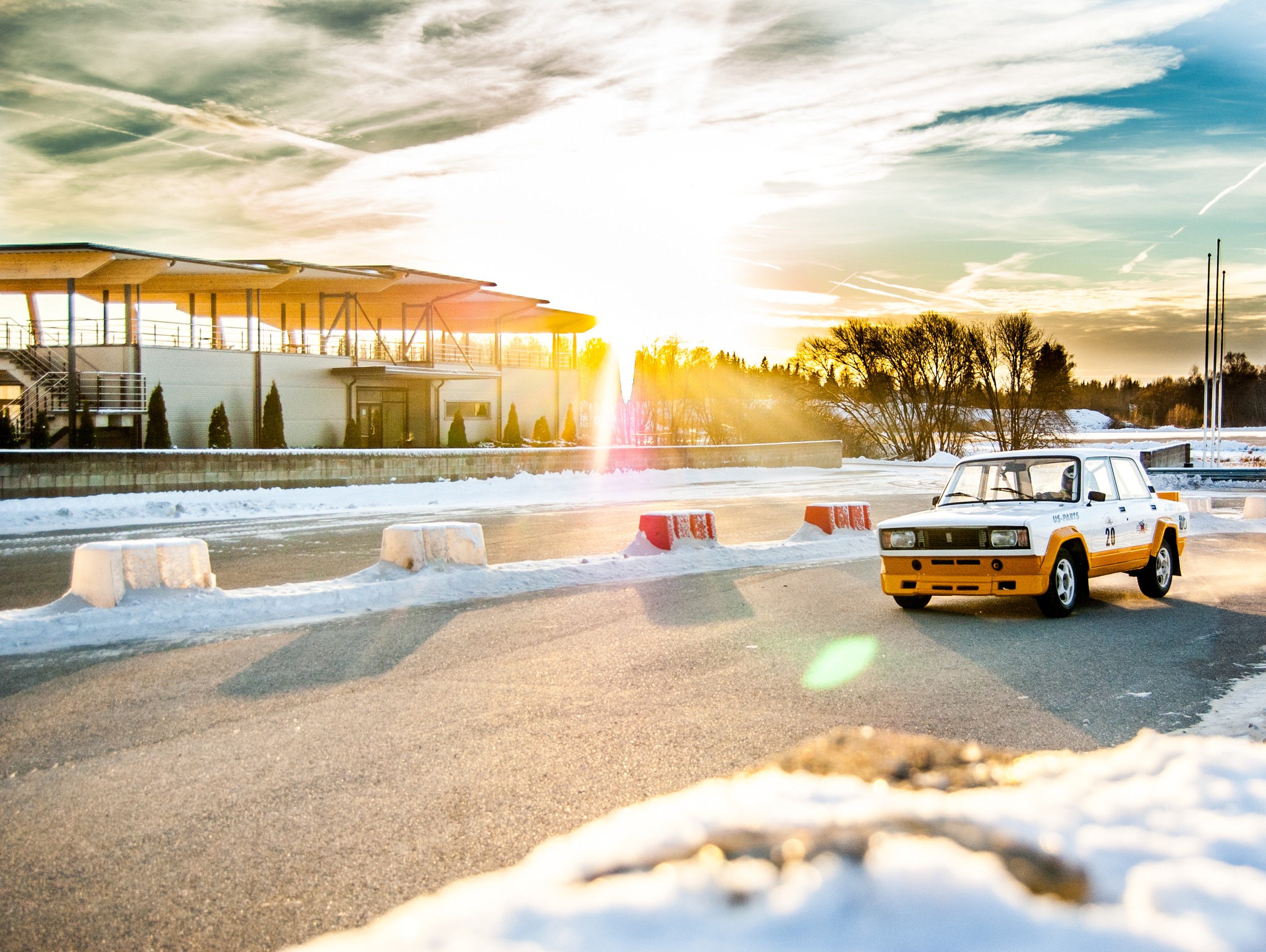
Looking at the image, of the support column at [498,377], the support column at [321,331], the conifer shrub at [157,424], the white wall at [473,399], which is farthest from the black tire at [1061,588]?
the support column at [498,377]

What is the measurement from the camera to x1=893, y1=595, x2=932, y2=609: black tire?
396 inches

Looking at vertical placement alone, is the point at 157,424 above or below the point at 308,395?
below

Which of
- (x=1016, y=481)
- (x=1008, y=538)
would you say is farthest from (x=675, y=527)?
(x=1008, y=538)

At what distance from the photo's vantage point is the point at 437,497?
26.2 m

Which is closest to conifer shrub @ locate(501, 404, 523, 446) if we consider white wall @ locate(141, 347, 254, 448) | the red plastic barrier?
white wall @ locate(141, 347, 254, 448)

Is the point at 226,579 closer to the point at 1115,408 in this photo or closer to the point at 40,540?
the point at 40,540

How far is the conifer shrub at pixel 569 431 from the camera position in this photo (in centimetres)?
5356

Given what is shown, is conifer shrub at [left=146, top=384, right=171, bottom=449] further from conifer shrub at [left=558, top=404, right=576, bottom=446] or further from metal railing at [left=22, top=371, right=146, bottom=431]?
conifer shrub at [left=558, top=404, right=576, bottom=446]

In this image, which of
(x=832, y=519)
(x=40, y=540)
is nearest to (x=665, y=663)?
(x=832, y=519)

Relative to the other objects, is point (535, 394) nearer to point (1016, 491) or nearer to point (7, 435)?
point (7, 435)

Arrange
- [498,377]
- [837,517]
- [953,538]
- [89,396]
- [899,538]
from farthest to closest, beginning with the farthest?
[498,377] < [89,396] < [837,517] < [899,538] < [953,538]

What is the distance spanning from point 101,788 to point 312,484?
22.2 m

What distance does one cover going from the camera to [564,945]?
307cm

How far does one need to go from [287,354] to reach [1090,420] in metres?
128
